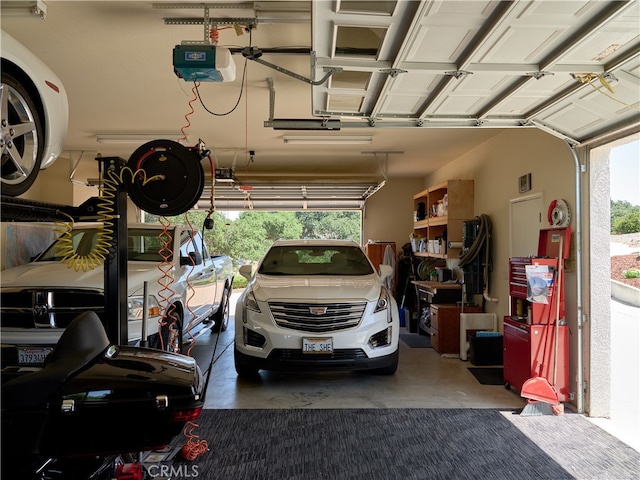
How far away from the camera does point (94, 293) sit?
3.67 metres

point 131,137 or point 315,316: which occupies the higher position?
point 131,137

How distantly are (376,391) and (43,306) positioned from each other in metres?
3.23

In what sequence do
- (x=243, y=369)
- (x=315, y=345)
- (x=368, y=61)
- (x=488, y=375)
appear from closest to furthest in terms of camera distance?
(x=368, y=61) < (x=315, y=345) < (x=243, y=369) < (x=488, y=375)

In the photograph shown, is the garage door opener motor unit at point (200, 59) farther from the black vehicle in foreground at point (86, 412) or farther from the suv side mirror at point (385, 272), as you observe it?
the suv side mirror at point (385, 272)

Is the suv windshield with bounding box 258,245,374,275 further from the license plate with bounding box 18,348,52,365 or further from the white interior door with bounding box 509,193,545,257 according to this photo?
the license plate with bounding box 18,348,52,365

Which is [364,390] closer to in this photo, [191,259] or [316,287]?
[316,287]

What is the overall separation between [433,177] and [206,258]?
222 inches

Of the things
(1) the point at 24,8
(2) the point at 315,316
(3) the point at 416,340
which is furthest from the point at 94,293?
(3) the point at 416,340

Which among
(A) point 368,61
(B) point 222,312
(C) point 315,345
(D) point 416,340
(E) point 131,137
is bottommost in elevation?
(D) point 416,340

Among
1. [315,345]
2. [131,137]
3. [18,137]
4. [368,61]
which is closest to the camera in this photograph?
[18,137]

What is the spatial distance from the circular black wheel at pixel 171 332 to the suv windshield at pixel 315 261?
3.73ft

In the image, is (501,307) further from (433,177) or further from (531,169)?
(433,177)

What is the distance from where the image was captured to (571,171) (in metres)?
4.05

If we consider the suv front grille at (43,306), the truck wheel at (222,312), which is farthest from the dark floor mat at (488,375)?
the suv front grille at (43,306)
